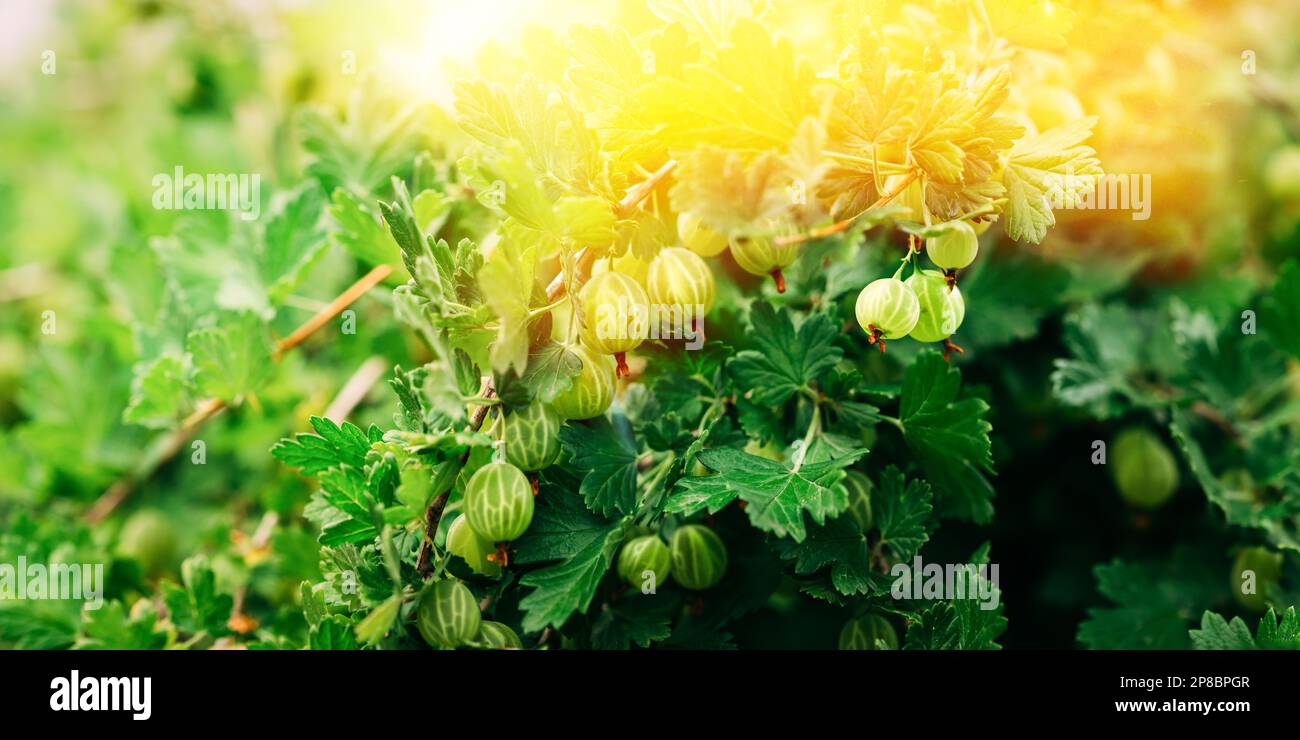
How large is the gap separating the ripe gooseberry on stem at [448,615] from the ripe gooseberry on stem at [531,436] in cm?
9

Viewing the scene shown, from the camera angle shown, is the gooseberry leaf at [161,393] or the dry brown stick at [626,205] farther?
the gooseberry leaf at [161,393]

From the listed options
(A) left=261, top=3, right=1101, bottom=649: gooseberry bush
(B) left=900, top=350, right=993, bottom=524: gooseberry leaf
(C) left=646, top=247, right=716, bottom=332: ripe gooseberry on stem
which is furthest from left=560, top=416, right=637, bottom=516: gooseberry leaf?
(B) left=900, top=350, right=993, bottom=524: gooseberry leaf

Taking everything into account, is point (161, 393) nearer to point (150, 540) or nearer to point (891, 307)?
point (150, 540)

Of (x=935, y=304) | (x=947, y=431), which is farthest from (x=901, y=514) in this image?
(x=935, y=304)

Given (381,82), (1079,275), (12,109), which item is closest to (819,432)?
(1079,275)

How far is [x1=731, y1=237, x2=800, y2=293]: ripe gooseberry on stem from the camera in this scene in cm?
57

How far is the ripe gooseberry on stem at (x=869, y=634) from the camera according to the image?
2.13ft

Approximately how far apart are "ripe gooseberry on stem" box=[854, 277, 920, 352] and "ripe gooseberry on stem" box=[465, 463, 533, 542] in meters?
0.25

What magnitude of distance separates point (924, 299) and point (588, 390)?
0.23 m

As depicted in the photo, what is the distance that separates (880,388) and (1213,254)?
0.59 m

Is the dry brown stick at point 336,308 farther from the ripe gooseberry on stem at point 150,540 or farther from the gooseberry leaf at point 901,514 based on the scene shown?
the gooseberry leaf at point 901,514

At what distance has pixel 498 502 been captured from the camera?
557 mm

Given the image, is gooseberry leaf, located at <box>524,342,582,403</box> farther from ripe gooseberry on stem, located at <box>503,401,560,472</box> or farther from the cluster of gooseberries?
the cluster of gooseberries

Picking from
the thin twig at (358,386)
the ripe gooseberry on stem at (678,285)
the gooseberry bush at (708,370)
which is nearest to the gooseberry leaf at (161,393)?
the gooseberry bush at (708,370)
